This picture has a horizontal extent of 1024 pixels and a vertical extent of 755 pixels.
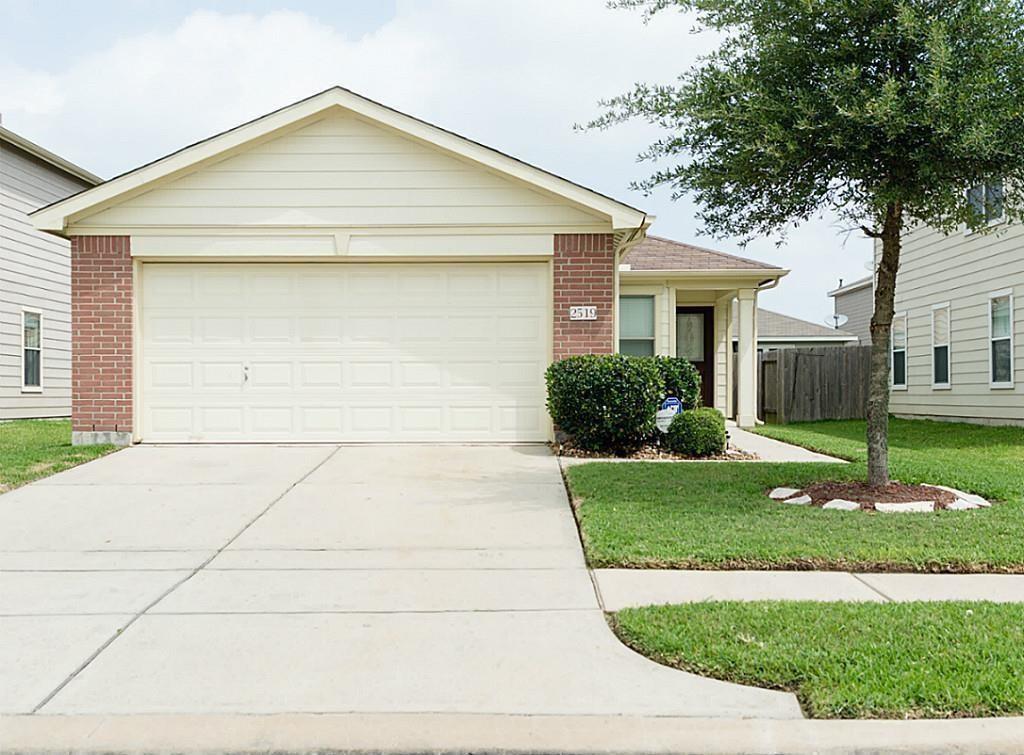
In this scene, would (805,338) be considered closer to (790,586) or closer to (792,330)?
(792,330)

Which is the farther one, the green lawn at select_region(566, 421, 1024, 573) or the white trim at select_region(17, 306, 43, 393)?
the white trim at select_region(17, 306, 43, 393)

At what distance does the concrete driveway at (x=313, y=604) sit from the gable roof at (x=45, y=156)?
11118 mm

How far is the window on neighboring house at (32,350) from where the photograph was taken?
18.2m

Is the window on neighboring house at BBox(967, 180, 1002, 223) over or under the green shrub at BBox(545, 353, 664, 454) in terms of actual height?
over

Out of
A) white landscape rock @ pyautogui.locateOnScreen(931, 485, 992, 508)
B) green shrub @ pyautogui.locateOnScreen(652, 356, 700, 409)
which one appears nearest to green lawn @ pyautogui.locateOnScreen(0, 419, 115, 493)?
green shrub @ pyautogui.locateOnScreen(652, 356, 700, 409)

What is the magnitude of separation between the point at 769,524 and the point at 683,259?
34.3ft

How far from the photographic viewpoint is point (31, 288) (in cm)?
1845

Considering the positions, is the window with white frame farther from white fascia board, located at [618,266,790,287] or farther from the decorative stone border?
the decorative stone border

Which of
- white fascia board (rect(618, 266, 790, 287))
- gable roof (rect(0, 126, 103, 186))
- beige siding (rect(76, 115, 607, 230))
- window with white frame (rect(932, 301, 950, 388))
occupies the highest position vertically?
gable roof (rect(0, 126, 103, 186))

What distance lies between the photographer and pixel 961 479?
29.3 ft

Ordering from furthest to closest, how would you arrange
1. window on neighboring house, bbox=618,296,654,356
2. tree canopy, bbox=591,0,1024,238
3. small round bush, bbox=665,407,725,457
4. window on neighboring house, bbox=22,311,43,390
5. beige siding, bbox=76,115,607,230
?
window on neighboring house, bbox=22,311,43,390 → window on neighboring house, bbox=618,296,654,356 → beige siding, bbox=76,115,607,230 → small round bush, bbox=665,407,725,457 → tree canopy, bbox=591,0,1024,238

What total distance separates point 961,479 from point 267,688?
7.58 meters

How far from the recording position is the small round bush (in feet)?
35.7

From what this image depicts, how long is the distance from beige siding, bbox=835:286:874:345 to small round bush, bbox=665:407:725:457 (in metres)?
20.6
